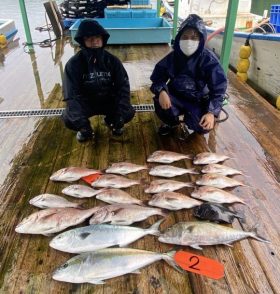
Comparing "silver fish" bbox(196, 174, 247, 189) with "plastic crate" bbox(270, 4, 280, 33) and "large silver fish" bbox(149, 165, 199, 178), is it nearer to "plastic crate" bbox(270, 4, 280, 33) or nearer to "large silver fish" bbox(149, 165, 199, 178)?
"large silver fish" bbox(149, 165, 199, 178)

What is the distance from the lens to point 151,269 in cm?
185

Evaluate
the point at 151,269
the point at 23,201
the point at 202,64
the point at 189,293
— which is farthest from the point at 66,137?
the point at 189,293

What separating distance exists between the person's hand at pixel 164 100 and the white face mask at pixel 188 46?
0.47 metres

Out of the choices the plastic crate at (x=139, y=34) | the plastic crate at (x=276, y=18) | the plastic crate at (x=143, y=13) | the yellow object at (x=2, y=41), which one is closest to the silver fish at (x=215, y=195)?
the plastic crate at (x=139, y=34)

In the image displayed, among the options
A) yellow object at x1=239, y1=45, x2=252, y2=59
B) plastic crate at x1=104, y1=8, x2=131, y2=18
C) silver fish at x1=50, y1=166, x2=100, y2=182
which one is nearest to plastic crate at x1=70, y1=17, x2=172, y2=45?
plastic crate at x1=104, y1=8, x2=131, y2=18

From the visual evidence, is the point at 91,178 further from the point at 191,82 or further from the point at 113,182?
the point at 191,82

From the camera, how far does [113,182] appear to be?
259cm

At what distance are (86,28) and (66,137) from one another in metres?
1.24

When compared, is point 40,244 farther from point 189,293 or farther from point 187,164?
point 187,164

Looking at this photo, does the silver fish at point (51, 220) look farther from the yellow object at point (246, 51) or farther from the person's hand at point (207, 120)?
the yellow object at point (246, 51)

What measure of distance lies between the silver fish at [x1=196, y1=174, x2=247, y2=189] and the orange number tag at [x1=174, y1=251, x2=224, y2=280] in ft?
2.59

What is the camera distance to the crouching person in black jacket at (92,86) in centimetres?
312

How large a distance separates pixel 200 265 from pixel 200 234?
0.21 metres

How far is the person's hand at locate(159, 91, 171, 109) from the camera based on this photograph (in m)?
3.11
